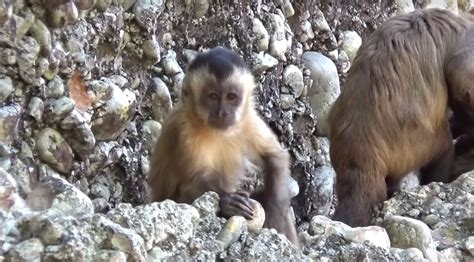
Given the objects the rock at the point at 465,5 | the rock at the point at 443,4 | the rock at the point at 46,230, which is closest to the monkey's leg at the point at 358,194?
the rock at the point at 46,230

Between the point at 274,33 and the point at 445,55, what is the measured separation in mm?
1082

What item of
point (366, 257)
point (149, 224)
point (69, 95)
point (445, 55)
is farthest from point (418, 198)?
point (149, 224)

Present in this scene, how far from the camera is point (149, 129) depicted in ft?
14.6

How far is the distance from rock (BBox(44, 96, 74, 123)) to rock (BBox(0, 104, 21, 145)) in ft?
0.68

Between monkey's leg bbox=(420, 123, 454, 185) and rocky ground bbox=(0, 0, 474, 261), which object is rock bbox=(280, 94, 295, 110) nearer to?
rocky ground bbox=(0, 0, 474, 261)

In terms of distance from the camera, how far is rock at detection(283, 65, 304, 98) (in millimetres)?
5375

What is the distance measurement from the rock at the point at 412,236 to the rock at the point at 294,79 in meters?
2.15

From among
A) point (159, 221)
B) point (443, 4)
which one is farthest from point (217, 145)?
point (443, 4)

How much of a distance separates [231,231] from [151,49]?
1.71m

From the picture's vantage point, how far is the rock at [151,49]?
435 centimetres

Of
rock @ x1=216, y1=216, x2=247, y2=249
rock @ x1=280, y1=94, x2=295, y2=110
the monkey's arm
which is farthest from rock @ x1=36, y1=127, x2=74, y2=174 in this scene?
rock @ x1=280, y1=94, x2=295, y2=110

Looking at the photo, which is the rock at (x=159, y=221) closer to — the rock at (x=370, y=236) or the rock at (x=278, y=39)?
the rock at (x=370, y=236)

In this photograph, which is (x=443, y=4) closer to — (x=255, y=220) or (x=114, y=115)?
(x=114, y=115)

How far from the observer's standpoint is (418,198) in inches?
155
